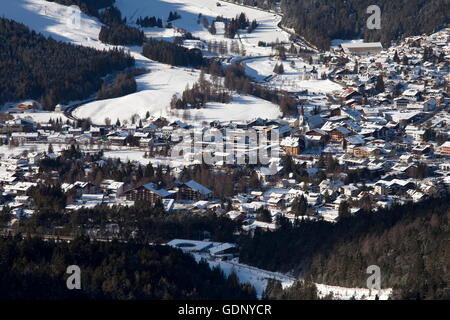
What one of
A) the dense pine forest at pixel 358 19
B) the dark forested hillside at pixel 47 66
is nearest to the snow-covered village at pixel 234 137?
the dark forested hillside at pixel 47 66

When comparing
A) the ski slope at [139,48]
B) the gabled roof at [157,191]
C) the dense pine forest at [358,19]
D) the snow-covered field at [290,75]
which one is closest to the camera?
the gabled roof at [157,191]

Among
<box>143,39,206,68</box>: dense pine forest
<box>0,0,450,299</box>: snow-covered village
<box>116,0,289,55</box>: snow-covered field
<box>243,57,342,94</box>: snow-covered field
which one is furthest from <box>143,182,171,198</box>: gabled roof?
<box>116,0,289,55</box>: snow-covered field

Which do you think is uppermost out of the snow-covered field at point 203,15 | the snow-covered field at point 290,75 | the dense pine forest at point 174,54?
the snow-covered field at point 203,15

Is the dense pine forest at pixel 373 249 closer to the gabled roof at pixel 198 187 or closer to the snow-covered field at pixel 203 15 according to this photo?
the gabled roof at pixel 198 187

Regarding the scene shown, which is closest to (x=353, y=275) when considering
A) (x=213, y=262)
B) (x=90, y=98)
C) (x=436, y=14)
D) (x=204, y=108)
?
(x=213, y=262)

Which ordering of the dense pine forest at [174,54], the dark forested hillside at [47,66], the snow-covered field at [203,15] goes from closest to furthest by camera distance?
the dark forested hillside at [47,66], the dense pine forest at [174,54], the snow-covered field at [203,15]

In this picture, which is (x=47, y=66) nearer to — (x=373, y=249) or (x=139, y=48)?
(x=139, y=48)

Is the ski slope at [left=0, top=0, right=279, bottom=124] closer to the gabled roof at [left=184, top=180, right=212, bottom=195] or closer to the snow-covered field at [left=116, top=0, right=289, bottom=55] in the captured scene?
the snow-covered field at [left=116, top=0, right=289, bottom=55]

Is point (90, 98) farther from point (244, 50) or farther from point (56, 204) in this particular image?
point (56, 204)
